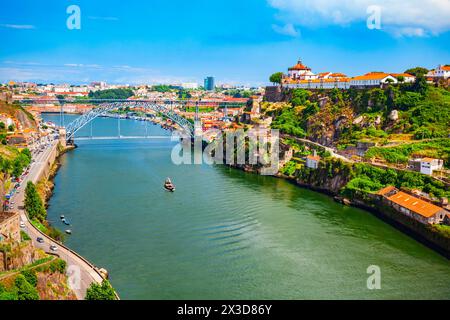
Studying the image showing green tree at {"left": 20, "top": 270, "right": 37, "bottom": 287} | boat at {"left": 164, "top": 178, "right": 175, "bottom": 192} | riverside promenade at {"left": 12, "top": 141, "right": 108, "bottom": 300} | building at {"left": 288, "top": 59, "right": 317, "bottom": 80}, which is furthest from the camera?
building at {"left": 288, "top": 59, "right": 317, "bottom": 80}

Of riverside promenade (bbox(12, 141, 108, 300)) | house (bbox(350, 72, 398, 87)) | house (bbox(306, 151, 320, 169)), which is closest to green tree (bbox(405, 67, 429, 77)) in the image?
house (bbox(350, 72, 398, 87))

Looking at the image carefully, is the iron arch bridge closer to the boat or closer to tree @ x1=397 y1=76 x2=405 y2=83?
the boat

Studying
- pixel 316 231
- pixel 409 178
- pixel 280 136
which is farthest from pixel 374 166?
pixel 280 136

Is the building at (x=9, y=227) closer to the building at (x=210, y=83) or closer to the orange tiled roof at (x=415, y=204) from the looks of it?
the orange tiled roof at (x=415, y=204)

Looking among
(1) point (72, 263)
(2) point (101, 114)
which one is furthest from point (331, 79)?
(1) point (72, 263)
